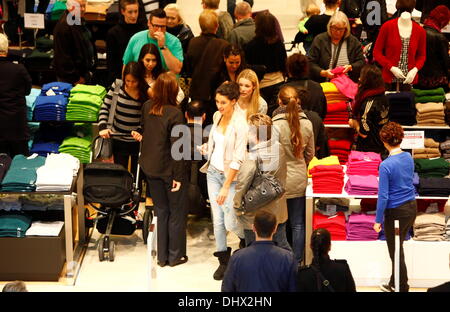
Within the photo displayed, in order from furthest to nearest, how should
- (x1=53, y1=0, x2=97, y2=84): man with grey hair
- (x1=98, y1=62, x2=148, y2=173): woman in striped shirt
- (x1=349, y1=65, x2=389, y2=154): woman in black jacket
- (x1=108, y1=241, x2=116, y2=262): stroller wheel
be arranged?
(x1=53, y1=0, x2=97, y2=84): man with grey hair < (x1=349, y1=65, x2=389, y2=154): woman in black jacket < (x1=98, y1=62, x2=148, y2=173): woman in striped shirt < (x1=108, y1=241, x2=116, y2=262): stroller wheel

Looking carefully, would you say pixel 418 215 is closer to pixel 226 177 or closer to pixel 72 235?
pixel 226 177

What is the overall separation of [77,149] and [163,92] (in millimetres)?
2049

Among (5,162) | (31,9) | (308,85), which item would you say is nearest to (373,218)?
(308,85)

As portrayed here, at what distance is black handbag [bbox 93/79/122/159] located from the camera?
9617 mm

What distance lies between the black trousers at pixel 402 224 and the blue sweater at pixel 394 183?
0.18 feet

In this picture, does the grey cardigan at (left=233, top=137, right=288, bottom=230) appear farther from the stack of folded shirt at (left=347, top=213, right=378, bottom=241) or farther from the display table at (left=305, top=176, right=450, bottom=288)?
the stack of folded shirt at (left=347, top=213, right=378, bottom=241)

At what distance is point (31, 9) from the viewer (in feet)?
42.3

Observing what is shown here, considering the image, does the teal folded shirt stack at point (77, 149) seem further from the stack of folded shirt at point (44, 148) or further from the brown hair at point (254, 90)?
the brown hair at point (254, 90)

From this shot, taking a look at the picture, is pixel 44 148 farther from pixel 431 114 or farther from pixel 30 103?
pixel 431 114

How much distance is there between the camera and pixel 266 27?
1031cm

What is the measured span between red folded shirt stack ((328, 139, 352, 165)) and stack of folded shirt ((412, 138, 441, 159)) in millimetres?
713

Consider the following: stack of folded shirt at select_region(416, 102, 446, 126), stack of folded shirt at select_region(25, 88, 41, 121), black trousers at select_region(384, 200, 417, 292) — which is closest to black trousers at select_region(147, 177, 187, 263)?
black trousers at select_region(384, 200, 417, 292)

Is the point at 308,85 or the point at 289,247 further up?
the point at 308,85

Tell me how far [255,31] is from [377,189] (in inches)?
107
